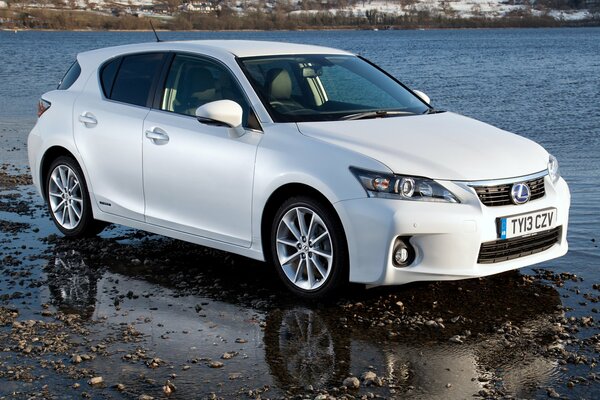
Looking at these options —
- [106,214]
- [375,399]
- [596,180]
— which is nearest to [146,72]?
[106,214]

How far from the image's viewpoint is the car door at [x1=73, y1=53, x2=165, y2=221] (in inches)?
313

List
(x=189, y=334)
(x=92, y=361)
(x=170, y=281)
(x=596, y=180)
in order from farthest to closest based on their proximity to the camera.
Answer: (x=596, y=180) → (x=170, y=281) → (x=189, y=334) → (x=92, y=361)

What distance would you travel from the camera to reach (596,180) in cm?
1291

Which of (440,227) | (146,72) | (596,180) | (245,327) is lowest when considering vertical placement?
(596,180)

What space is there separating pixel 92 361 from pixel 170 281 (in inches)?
75.6

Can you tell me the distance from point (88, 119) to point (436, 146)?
326 cm

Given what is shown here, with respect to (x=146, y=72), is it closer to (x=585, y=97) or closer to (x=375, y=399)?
(x=375, y=399)

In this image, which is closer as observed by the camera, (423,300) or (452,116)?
(423,300)

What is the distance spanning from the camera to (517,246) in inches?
258

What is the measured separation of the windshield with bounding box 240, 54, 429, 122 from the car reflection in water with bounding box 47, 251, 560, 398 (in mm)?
1407

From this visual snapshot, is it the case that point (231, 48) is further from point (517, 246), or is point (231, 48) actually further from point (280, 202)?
point (517, 246)

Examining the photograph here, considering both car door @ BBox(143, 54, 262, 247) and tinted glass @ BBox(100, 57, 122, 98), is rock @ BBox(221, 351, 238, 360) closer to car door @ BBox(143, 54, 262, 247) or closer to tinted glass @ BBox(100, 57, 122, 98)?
car door @ BBox(143, 54, 262, 247)

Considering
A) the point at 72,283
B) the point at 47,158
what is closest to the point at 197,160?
the point at 72,283

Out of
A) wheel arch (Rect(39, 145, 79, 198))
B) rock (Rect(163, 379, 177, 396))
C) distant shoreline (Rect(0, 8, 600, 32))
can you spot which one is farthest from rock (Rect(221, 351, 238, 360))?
distant shoreline (Rect(0, 8, 600, 32))
